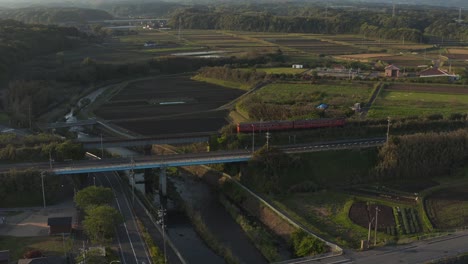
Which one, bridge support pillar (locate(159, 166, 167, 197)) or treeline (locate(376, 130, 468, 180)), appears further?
treeline (locate(376, 130, 468, 180))

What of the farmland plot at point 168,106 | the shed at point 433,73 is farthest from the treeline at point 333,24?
the farmland plot at point 168,106

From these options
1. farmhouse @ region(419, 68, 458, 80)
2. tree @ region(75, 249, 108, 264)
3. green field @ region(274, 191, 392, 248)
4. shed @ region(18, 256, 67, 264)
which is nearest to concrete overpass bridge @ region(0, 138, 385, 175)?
green field @ region(274, 191, 392, 248)

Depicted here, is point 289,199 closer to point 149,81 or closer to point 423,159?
point 423,159

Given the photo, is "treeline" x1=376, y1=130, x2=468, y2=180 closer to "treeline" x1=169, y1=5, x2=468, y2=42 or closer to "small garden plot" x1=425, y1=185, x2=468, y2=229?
"small garden plot" x1=425, y1=185, x2=468, y2=229

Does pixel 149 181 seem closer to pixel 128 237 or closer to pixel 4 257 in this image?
pixel 128 237

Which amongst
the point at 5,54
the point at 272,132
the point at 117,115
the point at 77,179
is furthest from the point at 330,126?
the point at 5,54

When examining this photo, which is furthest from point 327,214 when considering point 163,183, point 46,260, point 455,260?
point 46,260

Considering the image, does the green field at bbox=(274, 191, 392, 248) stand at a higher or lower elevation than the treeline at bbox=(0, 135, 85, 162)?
lower
